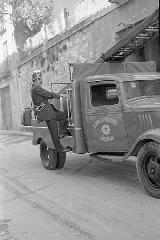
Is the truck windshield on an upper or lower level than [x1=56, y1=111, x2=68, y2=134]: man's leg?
upper

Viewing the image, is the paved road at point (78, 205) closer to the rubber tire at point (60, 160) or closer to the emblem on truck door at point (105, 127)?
the rubber tire at point (60, 160)

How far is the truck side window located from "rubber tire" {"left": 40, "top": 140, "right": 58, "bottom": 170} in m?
1.90

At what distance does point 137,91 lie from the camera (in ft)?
22.0

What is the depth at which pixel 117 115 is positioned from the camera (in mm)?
6598

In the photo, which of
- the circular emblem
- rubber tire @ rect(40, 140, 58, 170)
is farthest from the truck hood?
rubber tire @ rect(40, 140, 58, 170)

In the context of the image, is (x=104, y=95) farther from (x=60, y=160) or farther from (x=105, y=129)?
(x=60, y=160)

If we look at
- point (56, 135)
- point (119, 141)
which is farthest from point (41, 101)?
point (119, 141)

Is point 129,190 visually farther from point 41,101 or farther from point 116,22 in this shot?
point 116,22

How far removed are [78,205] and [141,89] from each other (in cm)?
243

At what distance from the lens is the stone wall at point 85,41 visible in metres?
13.8

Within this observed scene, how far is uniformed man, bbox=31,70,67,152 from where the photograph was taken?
7.89m

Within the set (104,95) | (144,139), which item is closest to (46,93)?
(104,95)

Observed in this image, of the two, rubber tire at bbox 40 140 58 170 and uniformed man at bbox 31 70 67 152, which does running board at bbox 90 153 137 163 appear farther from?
rubber tire at bbox 40 140 58 170

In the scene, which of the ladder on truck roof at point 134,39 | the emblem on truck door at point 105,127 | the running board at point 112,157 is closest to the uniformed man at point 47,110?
the running board at point 112,157
